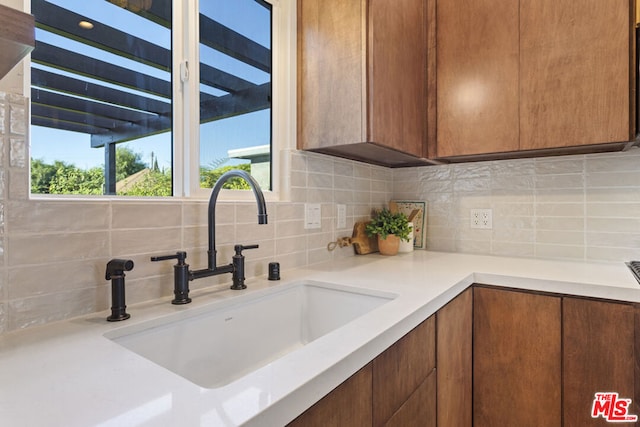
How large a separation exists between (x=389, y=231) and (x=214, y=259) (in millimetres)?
1057

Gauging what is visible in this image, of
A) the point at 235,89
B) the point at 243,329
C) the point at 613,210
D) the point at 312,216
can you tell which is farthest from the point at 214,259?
the point at 613,210

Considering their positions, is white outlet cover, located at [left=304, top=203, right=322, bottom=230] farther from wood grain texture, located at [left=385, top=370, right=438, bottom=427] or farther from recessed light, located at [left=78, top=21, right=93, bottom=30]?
recessed light, located at [left=78, top=21, right=93, bottom=30]

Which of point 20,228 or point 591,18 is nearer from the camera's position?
point 20,228

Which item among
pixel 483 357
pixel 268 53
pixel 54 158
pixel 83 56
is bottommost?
pixel 483 357

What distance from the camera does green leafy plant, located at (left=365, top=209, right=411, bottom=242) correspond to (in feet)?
6.01

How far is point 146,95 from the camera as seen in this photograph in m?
1.08

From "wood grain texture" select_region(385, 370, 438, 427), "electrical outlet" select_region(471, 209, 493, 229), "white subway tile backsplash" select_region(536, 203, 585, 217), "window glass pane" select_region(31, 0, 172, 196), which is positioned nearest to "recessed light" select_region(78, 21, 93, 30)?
"window glass pane" select_region(31, 0, 172, 196)

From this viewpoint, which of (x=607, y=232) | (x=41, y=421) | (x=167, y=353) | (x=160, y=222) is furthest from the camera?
(x=607, y=232)

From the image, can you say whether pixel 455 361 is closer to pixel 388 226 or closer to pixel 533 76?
pixel 388 226

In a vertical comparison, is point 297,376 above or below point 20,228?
below

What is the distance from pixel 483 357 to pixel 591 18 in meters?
1.40

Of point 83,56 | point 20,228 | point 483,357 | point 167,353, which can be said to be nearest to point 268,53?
point 83,56

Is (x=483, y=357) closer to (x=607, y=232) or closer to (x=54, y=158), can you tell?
(x=607, y=232)

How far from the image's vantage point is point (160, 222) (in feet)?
3.26
